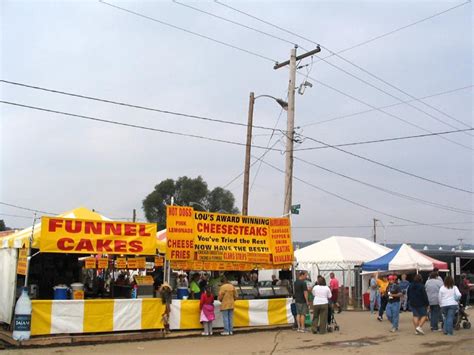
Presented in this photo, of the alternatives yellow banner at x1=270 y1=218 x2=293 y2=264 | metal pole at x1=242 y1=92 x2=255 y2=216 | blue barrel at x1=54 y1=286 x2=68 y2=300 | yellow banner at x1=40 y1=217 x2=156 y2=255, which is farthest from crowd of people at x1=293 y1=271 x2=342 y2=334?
metal pole at x1=242 y1=92 x2=255 y2=216

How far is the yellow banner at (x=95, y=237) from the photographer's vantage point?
504 inches

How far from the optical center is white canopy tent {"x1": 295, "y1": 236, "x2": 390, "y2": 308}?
2853 centimetres

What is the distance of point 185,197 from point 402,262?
5058 centimetres

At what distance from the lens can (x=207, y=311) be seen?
46.9ft

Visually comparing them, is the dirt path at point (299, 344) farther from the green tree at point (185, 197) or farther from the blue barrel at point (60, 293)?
the green tree at point (185, 197)

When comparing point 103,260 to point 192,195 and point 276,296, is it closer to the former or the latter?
point 276,296

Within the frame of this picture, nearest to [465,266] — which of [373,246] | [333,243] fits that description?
[373,246]

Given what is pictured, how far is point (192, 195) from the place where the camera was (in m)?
73.6

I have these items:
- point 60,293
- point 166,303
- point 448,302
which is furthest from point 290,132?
point 60,293

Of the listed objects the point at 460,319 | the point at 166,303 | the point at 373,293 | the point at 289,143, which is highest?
the point at 289,143

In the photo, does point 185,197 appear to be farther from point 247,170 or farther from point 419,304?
point 419,304

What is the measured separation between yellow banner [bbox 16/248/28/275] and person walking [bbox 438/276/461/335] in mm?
10746

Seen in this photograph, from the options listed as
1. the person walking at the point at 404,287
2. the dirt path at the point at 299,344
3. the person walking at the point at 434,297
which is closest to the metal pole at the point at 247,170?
the person walking at the point at 404,287

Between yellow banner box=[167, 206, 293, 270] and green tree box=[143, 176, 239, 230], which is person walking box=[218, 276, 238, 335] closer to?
yellow banner box=[167, 206, 293, 270]
